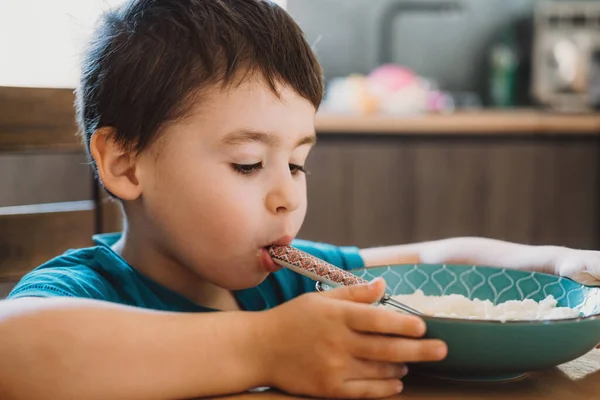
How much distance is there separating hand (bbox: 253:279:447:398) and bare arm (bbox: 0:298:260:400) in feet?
0.10

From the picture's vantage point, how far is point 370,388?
65cm

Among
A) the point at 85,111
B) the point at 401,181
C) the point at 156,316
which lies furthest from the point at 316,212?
the point at 156,316

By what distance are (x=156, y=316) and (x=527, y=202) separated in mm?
2762

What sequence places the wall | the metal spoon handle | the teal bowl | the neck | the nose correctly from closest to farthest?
the teal bowl
the metal spoon handle
the nose
the neck
the wall

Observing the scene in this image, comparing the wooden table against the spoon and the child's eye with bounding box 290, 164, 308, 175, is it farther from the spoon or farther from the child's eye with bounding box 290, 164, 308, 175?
the child's eye with bounding box 290, 164, 308, 175

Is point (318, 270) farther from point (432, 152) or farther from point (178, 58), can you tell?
point (432, 152)

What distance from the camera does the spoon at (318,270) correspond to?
2.60 feet

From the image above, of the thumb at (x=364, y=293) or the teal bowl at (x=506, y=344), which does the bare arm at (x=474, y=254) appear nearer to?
the teal bowl at (x=506, y=344)

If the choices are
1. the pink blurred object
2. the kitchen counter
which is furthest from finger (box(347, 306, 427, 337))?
the pink blurred object

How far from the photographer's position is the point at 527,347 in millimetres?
641

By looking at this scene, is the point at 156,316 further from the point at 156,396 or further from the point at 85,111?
the point at 85,111

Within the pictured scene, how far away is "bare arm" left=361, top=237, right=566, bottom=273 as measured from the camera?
108 cm

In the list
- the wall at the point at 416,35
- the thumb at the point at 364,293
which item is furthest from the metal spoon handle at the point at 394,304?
the wall at the point at 416,35

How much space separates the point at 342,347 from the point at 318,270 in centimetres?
19
